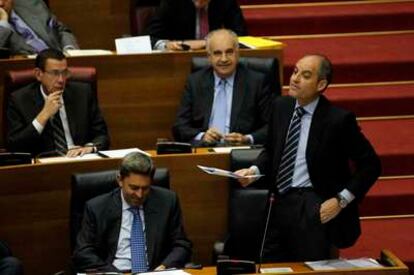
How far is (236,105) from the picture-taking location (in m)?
4.87

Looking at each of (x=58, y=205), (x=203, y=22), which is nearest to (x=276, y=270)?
(x=58, y=205)

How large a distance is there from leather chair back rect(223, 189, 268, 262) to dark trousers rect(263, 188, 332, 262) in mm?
203

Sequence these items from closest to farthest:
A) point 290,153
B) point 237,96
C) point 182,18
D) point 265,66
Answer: point 290,153 < point 237,96 < point 265,66 < point 182,18

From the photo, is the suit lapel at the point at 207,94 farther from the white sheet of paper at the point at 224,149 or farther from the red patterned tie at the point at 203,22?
the red patterned tie at the point at 203,22

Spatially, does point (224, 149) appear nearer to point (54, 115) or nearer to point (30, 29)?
point (54, 115)

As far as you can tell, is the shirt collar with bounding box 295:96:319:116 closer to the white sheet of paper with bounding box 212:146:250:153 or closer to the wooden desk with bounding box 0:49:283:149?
the white sheet of paper with bounding box 212:146:250:153

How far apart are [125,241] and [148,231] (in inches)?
3.5

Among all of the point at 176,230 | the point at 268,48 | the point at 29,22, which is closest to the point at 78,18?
the point at 29,22

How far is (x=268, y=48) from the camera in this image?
17.0 ft

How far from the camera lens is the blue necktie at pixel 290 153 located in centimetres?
391

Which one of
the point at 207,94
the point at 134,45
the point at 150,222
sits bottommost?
the point at 150,222

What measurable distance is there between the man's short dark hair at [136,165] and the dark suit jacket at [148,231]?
14cm

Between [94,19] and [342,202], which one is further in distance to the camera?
[94,19]

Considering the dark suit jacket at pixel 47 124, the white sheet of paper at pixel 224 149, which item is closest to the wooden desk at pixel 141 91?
the dark suit jacket at pixel 47 124
